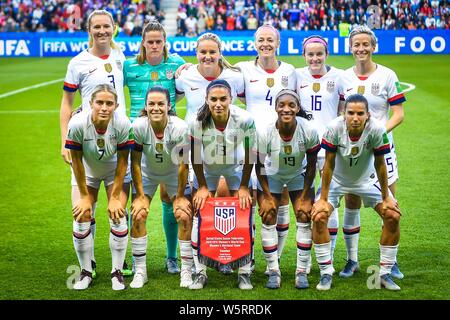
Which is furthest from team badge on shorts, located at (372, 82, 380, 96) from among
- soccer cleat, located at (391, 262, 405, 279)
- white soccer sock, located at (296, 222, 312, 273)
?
soccer cleat, located at (391, 262, 405, 279)

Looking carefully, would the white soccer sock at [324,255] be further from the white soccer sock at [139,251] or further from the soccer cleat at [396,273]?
the white soccer sock at [139,251]

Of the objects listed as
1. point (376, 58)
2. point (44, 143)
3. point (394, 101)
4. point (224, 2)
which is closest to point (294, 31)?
point (376, 58)

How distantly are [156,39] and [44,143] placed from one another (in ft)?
24.6

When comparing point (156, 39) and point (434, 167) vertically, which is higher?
point (156, 39)

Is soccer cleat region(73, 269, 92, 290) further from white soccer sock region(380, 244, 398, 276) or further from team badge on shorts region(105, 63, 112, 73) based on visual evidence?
white soccer sock region(380, 244, 398, 276)

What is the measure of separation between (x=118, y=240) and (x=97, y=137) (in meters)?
0.90

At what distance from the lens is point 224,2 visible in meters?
32.1

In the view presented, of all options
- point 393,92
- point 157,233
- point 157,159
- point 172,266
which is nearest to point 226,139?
point 157,159

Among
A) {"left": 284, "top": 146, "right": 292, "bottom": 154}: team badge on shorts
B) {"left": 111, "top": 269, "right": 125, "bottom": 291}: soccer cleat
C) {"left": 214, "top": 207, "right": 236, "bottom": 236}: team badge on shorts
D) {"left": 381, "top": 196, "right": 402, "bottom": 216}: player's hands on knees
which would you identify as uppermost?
{"left": 284, "top": 146, "right": 292, "bottom": 154}: team badge on shorts

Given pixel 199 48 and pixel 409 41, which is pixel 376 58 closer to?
pixel 409 41

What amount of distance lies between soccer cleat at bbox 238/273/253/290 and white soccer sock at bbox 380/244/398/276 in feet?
3.72

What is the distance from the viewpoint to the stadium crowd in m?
25.7

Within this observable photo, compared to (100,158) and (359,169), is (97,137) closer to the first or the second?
(100,158)

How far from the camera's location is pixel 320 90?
6.91m
